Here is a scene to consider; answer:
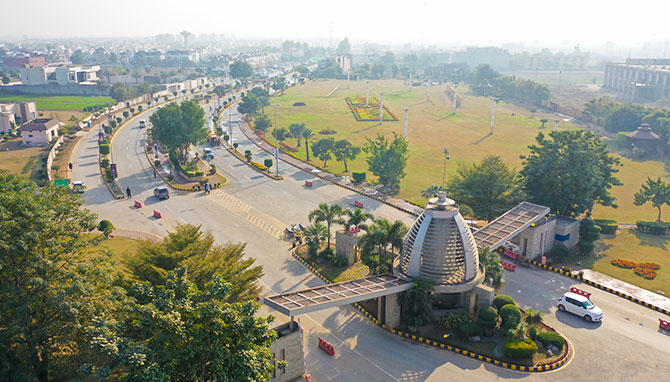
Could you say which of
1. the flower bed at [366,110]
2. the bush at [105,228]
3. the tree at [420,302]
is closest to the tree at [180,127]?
the bush at [105,228]

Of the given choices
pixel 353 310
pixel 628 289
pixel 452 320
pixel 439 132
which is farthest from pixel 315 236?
pixel 439 132

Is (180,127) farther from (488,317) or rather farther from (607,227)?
(607,227)

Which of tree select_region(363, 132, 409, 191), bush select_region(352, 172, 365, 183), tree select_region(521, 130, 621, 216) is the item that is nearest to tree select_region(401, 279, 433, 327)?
tree select_region(521, 130, 621, 216)

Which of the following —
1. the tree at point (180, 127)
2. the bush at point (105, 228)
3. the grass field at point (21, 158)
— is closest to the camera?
the bush at point (105, 228)

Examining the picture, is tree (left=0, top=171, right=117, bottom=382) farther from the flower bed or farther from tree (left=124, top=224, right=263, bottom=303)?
the flower bed

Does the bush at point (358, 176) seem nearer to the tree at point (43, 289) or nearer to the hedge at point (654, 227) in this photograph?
the hedge at point (654, 227)

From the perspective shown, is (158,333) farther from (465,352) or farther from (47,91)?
(47,91)
